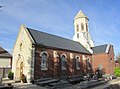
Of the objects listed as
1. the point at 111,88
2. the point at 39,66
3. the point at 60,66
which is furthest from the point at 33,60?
the point at 111,88

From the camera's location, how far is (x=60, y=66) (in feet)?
96.0

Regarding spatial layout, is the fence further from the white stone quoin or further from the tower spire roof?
the tower spire roof

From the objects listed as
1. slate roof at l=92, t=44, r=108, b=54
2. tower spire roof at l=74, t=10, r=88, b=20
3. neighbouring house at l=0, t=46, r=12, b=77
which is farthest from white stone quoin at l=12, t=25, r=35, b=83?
tower spire roof at l=74, t=10, r=88, b=20

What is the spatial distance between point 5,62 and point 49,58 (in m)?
10.9

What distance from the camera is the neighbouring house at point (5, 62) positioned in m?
31.1

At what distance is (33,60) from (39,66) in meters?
1.63

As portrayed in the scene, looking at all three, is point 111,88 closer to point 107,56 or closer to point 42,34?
point 42,34

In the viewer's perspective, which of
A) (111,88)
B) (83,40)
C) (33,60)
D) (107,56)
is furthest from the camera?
(83,40)

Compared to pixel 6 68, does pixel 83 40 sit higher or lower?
higher

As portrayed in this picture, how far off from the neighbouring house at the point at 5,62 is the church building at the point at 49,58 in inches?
105

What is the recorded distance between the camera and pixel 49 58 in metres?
27.6

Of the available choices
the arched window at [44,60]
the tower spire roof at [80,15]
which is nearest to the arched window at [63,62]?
the arched window at [44,60]

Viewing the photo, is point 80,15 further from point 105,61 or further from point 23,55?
point 23,55

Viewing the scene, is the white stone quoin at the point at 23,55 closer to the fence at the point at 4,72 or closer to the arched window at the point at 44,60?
the arched window at the point at 44,60
